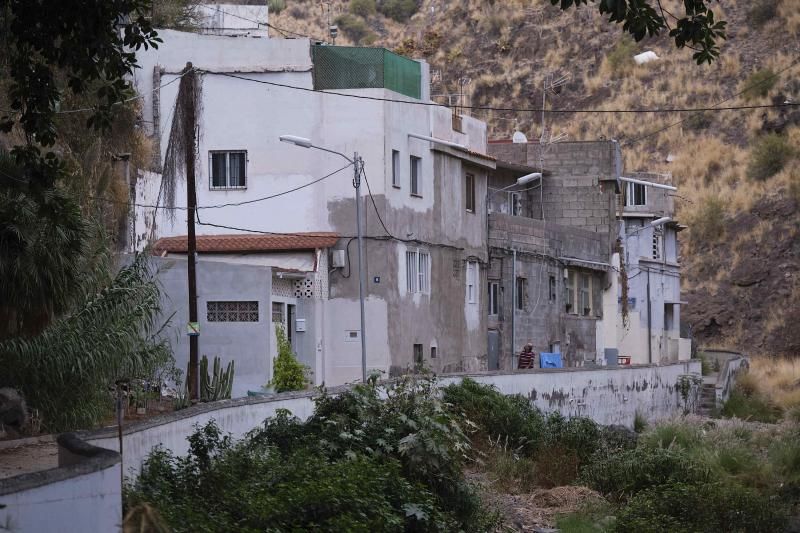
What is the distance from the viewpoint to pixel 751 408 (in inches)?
1845

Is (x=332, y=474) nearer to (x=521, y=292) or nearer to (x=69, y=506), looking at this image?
(x=69, y=506)

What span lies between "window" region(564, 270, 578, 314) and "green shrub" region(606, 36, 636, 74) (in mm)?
43411

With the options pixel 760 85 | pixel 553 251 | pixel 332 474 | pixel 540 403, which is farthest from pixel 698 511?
pixel 760 85

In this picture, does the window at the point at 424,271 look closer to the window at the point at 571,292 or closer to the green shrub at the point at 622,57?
the window at the point at 571,292

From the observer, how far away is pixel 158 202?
35.9 m

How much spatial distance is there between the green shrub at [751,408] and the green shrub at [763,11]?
45.4 m

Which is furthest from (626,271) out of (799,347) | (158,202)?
(158,202)

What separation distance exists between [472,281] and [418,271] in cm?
356

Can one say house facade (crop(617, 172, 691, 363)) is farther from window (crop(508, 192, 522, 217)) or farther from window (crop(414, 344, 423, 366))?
window (crop(414, 344, 423, 366))

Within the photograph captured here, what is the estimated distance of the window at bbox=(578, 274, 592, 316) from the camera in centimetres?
4981

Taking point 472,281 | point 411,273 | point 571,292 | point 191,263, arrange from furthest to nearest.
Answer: point 571,292 < point 472,281 < point 411,273 < point 191,263

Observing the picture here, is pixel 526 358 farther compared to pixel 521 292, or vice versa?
pixel 521 292

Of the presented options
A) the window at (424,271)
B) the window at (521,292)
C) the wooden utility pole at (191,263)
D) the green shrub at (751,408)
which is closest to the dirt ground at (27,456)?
the wooden utility pole at (191,263)

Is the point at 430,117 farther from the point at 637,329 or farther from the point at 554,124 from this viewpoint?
the point at 554,124
